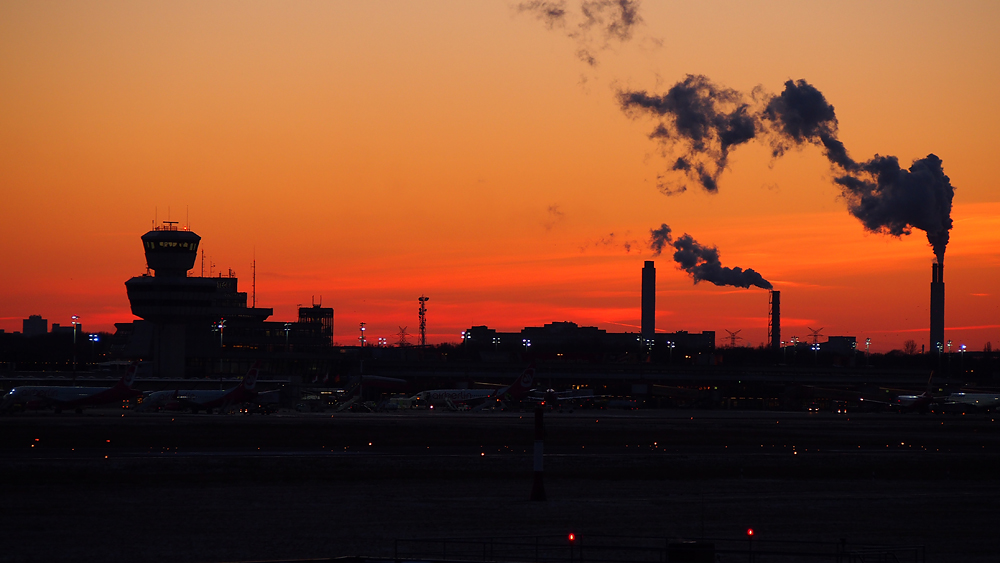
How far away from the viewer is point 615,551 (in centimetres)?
2617

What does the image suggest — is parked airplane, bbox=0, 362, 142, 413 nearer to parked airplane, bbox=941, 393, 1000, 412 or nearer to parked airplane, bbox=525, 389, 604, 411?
parked airplane, bbox=525, 389, 604, 411

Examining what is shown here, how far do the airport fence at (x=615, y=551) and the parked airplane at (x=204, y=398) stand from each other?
268ft

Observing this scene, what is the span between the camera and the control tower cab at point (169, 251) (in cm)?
17762

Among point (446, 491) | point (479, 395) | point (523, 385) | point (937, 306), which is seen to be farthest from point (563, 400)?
point (446, 491)

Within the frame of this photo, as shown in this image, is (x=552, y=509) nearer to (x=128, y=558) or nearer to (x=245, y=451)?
(x=128, y=558)

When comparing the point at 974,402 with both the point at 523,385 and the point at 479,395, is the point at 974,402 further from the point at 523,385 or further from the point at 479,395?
the point at 479,395

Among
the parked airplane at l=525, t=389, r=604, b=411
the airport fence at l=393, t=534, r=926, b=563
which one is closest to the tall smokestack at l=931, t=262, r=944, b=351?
the parked airplane at l=525, t=389, r=604, b=411

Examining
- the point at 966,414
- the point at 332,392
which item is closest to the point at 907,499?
the point at 966,414

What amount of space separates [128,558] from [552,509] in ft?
47.9

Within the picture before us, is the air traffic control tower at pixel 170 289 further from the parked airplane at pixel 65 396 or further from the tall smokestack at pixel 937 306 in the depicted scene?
the tall smokestack at pixel 937 306

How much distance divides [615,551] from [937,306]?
160 metres

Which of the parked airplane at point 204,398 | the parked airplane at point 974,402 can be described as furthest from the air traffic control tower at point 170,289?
the parked airplane at point 974,402

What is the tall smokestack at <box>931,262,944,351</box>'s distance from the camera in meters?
162

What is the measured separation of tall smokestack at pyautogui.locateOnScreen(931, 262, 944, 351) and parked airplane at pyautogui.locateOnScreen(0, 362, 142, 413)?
123 meters
